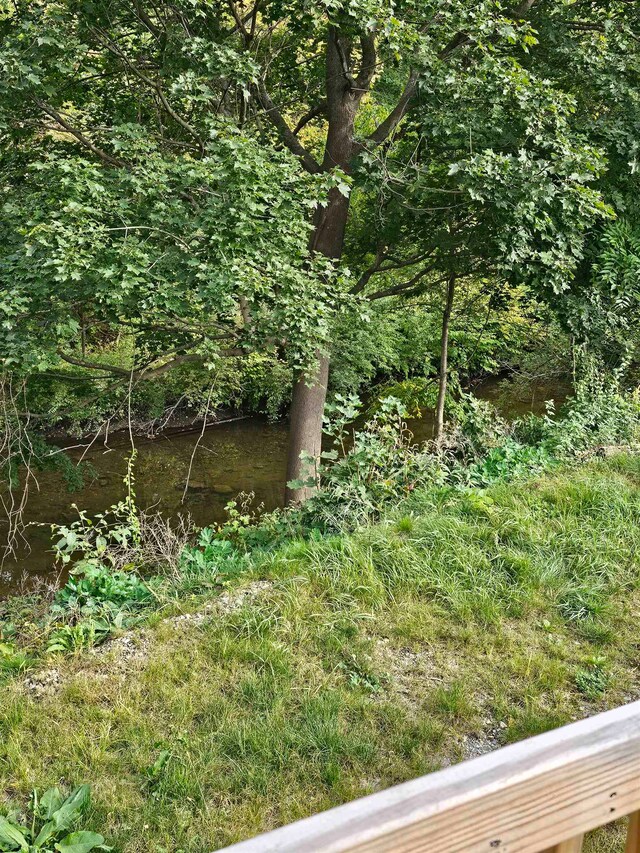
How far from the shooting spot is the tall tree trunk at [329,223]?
841cm

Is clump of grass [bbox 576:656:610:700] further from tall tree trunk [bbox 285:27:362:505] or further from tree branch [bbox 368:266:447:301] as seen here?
tree branch [bbox 368:266:447:301]

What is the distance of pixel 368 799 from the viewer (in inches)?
33.6

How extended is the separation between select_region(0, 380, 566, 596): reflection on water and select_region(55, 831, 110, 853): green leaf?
6.12 m

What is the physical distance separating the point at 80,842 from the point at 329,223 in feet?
25.3

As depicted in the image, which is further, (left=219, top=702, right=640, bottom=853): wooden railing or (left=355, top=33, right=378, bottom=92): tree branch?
(left=355, top=33, right=378, bottom=92): tree branch

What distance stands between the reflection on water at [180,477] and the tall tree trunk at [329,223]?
185 centimetres

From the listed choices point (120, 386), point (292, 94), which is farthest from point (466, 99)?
point (120, 386)

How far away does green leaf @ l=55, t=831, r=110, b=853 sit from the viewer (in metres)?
2.60

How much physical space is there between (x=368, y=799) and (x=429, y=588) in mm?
3542

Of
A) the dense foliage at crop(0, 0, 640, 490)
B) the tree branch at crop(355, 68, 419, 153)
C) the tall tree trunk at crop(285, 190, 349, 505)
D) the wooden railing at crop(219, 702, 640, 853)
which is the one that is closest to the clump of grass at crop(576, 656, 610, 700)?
the wooden railing at crop(219, 702, 640, 853)

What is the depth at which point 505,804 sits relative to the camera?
90cm

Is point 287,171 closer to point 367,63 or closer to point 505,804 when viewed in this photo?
point 367,63

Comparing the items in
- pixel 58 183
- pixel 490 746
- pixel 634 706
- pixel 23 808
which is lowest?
pixel 23 808

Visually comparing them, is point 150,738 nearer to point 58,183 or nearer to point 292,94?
point 58,183
